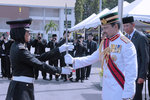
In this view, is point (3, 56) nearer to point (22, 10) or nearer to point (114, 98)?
point (114, 98)

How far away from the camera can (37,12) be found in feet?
195

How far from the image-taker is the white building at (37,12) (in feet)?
188

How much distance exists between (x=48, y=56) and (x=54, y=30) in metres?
53.3

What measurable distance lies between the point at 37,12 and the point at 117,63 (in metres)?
57.8

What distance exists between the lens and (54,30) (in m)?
57.2

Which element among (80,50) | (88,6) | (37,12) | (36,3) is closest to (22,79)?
(80,50)

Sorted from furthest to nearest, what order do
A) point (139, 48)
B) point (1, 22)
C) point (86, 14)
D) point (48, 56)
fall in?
point (86, 14)
point (1, 22)
point (139, 48)
point (48, 56)

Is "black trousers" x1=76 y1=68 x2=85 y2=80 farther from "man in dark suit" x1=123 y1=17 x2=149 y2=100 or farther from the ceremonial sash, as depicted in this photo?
the ceremonial sash

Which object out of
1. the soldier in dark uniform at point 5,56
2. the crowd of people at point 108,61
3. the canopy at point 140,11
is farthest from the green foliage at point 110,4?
the crowd of people at point 108,61

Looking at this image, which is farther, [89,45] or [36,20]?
[36,20]

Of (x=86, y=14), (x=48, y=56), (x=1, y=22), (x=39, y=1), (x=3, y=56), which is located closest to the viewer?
(x=48, y=56)

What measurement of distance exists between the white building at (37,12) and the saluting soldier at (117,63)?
54419 mm

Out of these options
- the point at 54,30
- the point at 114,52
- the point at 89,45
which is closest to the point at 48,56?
the point at 114,52

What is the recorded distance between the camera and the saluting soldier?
315 centimetres
